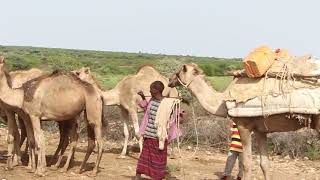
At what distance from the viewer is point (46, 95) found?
972 centimetres

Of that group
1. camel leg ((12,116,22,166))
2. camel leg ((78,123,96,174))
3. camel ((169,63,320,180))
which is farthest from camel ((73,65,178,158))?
camel ((169,63,320,180))

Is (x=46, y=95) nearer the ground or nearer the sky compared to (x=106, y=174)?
nearer the sky

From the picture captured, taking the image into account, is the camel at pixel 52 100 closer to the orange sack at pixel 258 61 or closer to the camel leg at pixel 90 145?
the camel leg at pixel 90 145

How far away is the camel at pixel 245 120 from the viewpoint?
7875mm

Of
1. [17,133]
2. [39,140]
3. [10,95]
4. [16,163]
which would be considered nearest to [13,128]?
[17,133]

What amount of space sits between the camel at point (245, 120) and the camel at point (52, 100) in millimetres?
1846

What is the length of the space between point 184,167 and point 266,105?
415 centimetres

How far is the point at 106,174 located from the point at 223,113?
301 centimetres

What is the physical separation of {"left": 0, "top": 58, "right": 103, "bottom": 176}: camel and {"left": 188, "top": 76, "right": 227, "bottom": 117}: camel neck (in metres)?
2.15

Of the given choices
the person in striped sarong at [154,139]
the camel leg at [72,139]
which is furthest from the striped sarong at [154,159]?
the camel leg at [72,139]

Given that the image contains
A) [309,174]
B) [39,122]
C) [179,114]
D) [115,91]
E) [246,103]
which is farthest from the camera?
[115,91]

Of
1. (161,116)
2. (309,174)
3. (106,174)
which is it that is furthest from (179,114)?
(309,174)

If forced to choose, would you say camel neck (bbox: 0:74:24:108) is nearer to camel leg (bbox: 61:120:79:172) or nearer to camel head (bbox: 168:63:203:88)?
camel leg (bbox: 61:120:79:172)

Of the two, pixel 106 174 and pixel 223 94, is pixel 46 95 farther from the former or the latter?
pixel 223 94
